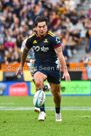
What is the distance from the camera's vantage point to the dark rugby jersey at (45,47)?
8.85 metres

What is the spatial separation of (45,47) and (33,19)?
14.9m

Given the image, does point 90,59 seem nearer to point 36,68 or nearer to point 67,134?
point 36,68

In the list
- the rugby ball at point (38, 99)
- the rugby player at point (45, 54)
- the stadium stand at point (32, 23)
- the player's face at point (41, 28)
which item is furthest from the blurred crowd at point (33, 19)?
the rugby ball at point (38, 99)

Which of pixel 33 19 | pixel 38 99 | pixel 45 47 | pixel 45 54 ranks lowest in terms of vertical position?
pixel 38 99

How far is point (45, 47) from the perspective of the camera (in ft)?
29.2

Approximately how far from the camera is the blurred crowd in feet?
74.9

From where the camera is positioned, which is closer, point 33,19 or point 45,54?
point 45,54

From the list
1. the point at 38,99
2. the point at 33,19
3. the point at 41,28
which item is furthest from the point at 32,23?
the point at 38,99

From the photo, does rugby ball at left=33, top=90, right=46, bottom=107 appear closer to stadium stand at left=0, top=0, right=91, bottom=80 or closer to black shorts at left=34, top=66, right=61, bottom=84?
black shorts at left=34, top=66, right=61, bottom=84

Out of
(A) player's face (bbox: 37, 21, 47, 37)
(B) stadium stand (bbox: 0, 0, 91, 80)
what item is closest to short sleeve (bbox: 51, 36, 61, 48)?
(A) player's face (bbox: 37, 21, 47, 37)

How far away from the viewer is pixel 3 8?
79.4 feet

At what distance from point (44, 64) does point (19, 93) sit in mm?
11840

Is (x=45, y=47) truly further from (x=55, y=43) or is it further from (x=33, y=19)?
(x=33, y=19)

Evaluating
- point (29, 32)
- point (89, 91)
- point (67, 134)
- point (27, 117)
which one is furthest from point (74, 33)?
point (67, 134)
